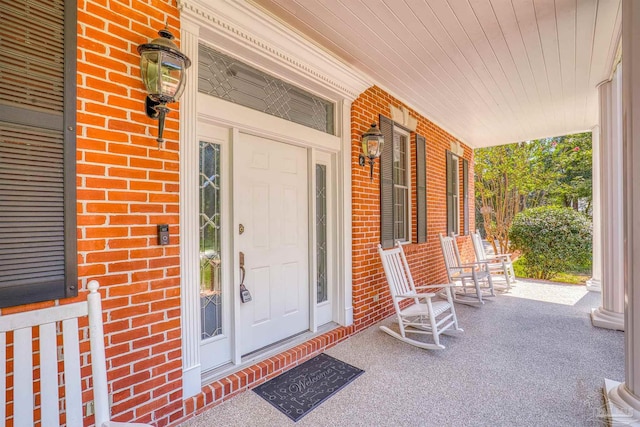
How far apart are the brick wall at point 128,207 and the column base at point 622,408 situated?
2.59 metres

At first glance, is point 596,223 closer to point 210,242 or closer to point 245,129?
point 245,129

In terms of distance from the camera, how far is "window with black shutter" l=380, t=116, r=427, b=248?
369 cm

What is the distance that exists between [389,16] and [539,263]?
6333 mm

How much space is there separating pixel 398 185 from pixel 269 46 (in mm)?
2609

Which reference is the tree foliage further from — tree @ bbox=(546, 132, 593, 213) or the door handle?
the door handle

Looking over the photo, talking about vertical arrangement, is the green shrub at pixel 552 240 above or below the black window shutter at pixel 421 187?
below

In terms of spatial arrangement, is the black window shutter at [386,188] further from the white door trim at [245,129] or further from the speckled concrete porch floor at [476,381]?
the speckled concrete porch floor at [476,381]

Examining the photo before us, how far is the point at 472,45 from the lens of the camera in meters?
2.72

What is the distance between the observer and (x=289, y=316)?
279 cm

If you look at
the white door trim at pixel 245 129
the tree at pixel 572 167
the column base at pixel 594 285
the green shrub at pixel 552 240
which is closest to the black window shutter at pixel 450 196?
the green shrub at pixel 552 240

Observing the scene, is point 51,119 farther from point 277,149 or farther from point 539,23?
point 539,23

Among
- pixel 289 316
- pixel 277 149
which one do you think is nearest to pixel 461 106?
pixel 277 149

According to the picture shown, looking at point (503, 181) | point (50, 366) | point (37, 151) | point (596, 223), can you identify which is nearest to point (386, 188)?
point (37, 151)

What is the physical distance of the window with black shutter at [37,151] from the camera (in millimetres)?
1283
